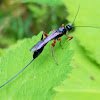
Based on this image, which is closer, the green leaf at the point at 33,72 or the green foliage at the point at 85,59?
the green leaf at the point at 33,72

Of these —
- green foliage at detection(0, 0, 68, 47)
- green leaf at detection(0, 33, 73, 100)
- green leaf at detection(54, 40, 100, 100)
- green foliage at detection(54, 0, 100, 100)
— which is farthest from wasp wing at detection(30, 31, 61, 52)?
green foliage at detection(0, 0, 68, 47)

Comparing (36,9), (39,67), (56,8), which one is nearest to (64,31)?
(39,67)

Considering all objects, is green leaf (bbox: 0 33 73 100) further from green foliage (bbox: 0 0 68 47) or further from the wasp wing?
green foliage (bbox: 0 0 68 47)

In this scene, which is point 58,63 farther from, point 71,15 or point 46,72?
point 71,15

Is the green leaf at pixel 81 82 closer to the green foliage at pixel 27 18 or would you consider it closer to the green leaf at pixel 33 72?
the green leaf at pixel 33 72

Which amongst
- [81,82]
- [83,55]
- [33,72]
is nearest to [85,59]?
[83,55]

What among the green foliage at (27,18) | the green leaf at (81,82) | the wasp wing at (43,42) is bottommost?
the green leaf at (81,82)

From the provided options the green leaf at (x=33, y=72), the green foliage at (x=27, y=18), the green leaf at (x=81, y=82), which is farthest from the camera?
the green foliage at (x=27, y=18)

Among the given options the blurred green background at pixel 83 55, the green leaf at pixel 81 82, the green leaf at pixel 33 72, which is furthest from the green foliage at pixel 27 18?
the green leaf at pixel 33 72
